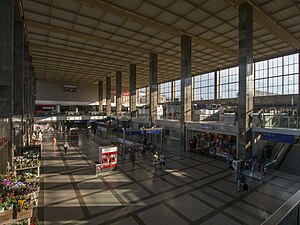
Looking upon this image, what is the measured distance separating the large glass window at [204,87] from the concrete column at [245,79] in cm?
2462

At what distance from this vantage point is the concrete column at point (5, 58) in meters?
9.32

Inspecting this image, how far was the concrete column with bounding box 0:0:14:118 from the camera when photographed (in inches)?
367

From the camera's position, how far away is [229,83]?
36312mm

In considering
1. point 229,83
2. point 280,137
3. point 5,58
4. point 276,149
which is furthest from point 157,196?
point 229,83

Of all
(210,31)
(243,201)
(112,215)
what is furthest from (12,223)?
(210,31)

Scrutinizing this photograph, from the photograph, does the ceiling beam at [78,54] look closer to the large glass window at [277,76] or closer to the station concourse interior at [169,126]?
the station concourse interior at [169,126]

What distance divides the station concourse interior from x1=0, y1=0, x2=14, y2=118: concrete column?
5cm

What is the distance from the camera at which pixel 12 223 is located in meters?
5.21

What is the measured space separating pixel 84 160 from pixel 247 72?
16475 millimetres

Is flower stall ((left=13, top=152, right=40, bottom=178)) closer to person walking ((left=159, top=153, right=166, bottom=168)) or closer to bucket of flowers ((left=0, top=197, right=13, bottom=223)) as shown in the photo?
bucket of flowers ((left=0, top=197, right=13, bottom=223))

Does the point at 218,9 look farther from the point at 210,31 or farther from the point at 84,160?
the point at 84,160

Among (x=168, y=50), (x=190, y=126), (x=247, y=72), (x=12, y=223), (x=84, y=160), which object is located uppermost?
(x=168, y=50)

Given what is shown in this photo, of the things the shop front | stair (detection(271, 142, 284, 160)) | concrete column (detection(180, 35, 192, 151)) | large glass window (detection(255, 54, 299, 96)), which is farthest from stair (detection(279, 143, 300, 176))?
large glass window (detection(255, 54, 299, 96))

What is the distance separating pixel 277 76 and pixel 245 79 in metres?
18.2
